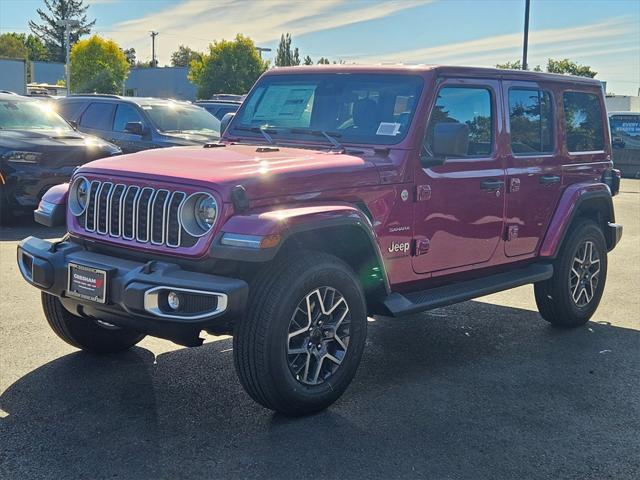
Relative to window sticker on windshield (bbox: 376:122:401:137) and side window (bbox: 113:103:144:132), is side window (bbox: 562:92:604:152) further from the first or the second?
side window (bbox: 113:103:144:132)

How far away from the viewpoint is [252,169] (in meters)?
4.08

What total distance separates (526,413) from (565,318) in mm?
2037

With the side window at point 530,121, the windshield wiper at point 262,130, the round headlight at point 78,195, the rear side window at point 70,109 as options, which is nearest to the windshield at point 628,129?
the rear side window at point 70,109

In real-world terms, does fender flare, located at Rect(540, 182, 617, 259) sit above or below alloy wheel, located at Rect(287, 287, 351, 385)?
above

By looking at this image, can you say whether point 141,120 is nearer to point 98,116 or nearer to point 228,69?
point 98,116

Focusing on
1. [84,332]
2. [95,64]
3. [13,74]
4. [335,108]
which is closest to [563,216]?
[335,108]

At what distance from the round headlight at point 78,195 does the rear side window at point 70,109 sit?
9209 millimetres

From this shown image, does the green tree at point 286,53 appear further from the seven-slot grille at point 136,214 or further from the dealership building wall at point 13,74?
the seven-slot grille at point 136,214

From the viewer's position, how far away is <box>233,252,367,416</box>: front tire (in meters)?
3.84

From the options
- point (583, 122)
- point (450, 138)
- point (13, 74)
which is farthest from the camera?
point (13, 74)

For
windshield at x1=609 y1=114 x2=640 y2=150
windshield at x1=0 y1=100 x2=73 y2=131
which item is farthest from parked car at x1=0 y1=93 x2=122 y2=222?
windshield at x1=609 y1=114 x2=640 y2=150

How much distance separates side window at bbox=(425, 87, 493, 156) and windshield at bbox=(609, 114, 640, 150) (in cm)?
1883

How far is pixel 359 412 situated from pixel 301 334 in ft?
Result: 1.91

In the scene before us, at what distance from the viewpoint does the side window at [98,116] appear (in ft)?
41.7
